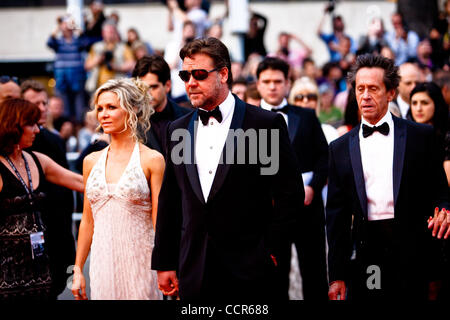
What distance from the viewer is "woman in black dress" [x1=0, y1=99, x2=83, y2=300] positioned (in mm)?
5145

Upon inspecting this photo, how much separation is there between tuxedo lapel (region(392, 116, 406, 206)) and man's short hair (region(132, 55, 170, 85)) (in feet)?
8.13

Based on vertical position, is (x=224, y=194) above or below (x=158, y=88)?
below

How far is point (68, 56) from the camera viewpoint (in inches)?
513

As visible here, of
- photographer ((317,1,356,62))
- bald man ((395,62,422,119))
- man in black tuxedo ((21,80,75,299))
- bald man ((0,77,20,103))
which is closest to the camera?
man in black tuxedo ((21,80,75,299))

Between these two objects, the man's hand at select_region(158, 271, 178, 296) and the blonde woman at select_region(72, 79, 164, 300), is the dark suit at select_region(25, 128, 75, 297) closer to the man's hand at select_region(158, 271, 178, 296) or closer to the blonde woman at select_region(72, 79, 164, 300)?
the blonde woman at select_region(72, 79, 164, 300)

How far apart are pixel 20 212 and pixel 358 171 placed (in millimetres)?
2482

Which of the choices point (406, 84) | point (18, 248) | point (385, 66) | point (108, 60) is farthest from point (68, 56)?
point (385, 66)

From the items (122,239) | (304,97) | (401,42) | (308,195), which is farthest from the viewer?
(401,42)

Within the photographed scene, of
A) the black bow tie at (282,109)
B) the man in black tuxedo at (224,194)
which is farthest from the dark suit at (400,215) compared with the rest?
the black bow tie at (282,109)

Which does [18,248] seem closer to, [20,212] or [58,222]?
[20,212]

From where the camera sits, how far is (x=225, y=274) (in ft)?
13.9

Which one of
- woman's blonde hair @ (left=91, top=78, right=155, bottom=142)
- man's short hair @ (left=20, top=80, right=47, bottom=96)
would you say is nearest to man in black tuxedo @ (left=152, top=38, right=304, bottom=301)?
woman's blonde hair @ (left=91, top=78, right=155, bottom=142)

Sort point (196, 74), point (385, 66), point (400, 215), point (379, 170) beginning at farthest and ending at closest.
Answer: point (385, 66) → point (379, 170) → point (400, 215) → point (196, 74)
